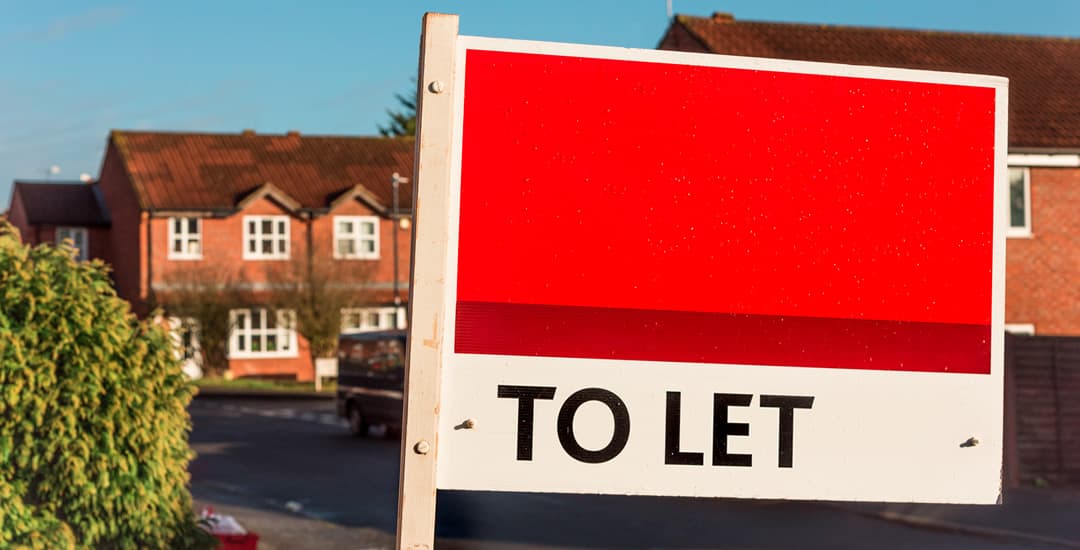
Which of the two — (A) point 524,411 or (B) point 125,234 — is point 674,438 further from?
(B) point 125,234

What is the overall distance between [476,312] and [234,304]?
46.9m

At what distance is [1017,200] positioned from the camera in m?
27.1

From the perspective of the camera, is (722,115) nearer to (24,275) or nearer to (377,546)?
(24,275)

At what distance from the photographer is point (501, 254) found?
219cm

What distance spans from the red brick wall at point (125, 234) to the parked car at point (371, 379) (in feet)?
78.1

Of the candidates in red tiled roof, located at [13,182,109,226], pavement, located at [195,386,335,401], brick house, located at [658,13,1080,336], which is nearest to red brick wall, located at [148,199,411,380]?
red tiled roof, located at [13,182,109,226]

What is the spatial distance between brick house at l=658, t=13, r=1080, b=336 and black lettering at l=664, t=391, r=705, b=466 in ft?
76.7

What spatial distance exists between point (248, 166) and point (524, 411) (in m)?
51.5

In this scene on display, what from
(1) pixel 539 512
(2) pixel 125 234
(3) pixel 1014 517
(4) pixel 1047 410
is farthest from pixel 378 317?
(3) pixel 1014 517

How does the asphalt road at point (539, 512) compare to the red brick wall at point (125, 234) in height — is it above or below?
below

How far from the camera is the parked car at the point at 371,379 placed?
25.7 metres

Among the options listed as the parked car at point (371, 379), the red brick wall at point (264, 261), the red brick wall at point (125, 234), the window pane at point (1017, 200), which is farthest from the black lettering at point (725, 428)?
the red brick wall at point (125, 234)

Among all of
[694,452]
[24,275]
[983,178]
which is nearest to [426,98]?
[694,452]

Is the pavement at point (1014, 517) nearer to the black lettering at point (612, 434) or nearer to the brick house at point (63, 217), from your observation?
the black lettering at point (612, 434)
